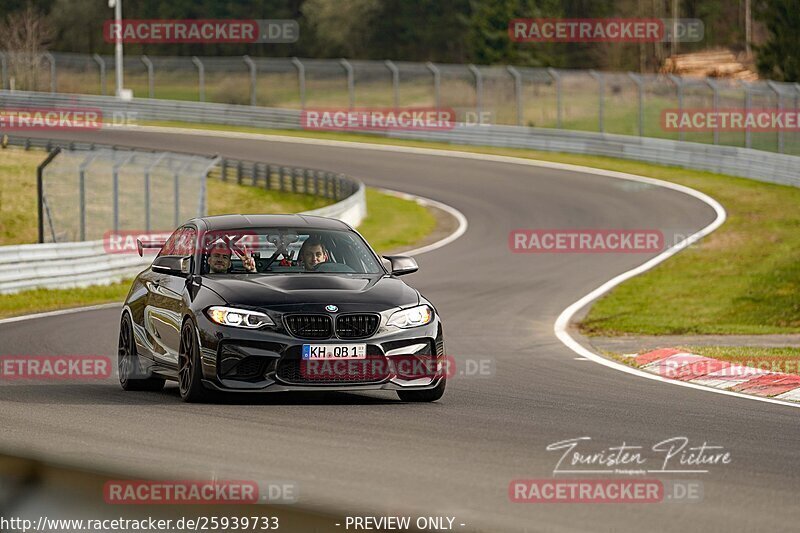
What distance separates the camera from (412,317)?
34.2 feet

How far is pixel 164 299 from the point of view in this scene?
1132 cm

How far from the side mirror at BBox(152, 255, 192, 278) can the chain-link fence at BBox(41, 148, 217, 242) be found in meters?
15.2

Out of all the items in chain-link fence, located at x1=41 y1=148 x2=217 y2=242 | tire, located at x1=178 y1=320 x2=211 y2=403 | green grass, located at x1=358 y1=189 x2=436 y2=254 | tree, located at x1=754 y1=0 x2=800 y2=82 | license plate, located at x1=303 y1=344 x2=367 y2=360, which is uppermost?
tree, located at x1=754 y1=0 x2=800 y2=82

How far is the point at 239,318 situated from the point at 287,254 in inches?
52.6

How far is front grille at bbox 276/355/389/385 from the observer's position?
394 inches

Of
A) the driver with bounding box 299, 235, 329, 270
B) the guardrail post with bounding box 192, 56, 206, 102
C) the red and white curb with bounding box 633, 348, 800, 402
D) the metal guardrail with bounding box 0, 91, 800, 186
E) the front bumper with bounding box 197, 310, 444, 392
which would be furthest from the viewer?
the guardrail post with bounding box 192, 56, 206, 102

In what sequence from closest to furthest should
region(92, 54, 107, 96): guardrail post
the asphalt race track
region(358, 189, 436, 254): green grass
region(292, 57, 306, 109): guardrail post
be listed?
the asphalt race track
region(358, 189, 436, 254): green grass
region(292, 57, 306, 109): guardrail post
region(92, 54, 107, 96): guardrail post

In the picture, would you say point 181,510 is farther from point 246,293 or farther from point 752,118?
point 752,118

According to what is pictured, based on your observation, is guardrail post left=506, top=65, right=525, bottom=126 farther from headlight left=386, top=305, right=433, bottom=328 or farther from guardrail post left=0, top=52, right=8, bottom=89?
headlight left=386, top=305, right=433, bottom=328

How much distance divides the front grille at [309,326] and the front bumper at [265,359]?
0.06 meters

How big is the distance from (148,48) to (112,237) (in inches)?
3226

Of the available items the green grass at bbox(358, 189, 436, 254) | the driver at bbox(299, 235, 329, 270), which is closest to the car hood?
the driver at bbox(299, 235, 329, 270)

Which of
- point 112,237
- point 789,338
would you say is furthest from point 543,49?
point 789,338

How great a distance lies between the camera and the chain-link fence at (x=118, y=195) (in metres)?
27.2
